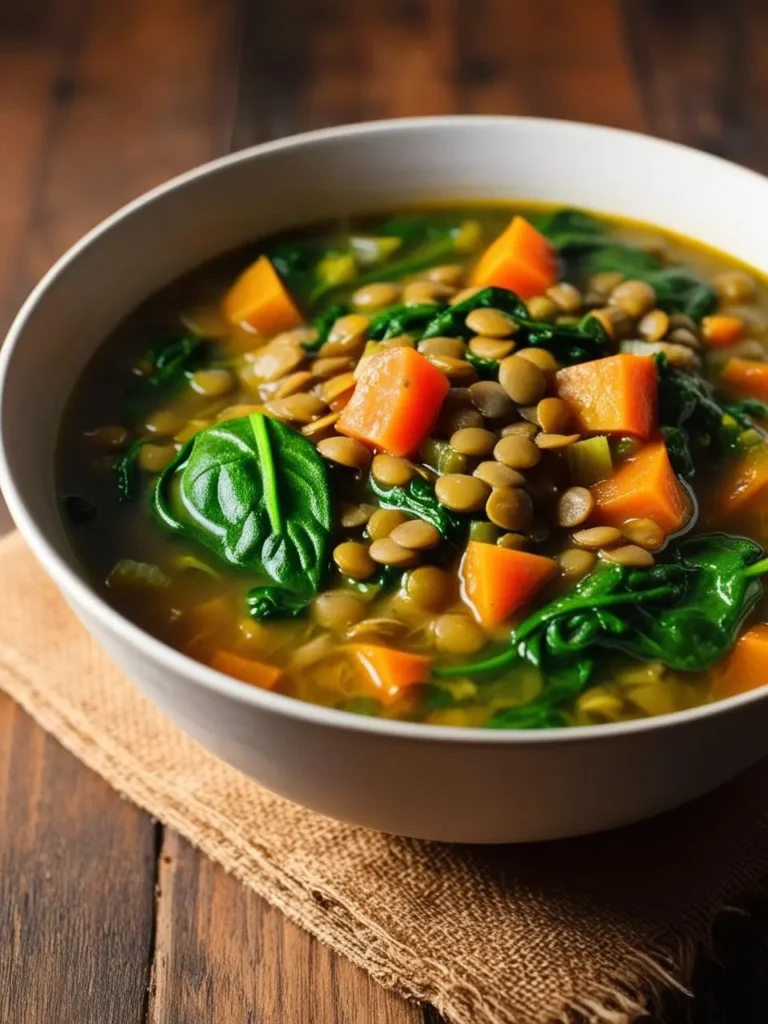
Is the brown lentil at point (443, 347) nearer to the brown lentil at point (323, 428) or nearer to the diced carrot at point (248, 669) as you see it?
the brown lentil at point (323, 428)

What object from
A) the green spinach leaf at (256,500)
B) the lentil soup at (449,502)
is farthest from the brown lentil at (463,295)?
the green spinach leaf at (256,500)

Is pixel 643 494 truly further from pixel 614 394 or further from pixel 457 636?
pixel 457 636

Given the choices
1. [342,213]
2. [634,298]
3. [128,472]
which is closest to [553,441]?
[634,298]

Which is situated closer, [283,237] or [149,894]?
[149,894]

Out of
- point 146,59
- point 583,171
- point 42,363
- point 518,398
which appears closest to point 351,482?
point 518,398

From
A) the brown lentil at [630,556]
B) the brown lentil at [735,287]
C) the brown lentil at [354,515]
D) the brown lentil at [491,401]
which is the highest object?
the brown lentil at [735,287]

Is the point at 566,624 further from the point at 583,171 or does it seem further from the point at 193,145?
the point at 193,145

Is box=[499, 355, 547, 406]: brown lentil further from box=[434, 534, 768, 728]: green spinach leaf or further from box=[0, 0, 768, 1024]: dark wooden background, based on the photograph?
box=[0, 0, 768, 1024]: dark wooden background

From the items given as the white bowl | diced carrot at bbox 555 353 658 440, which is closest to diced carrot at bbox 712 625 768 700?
the white bowl
